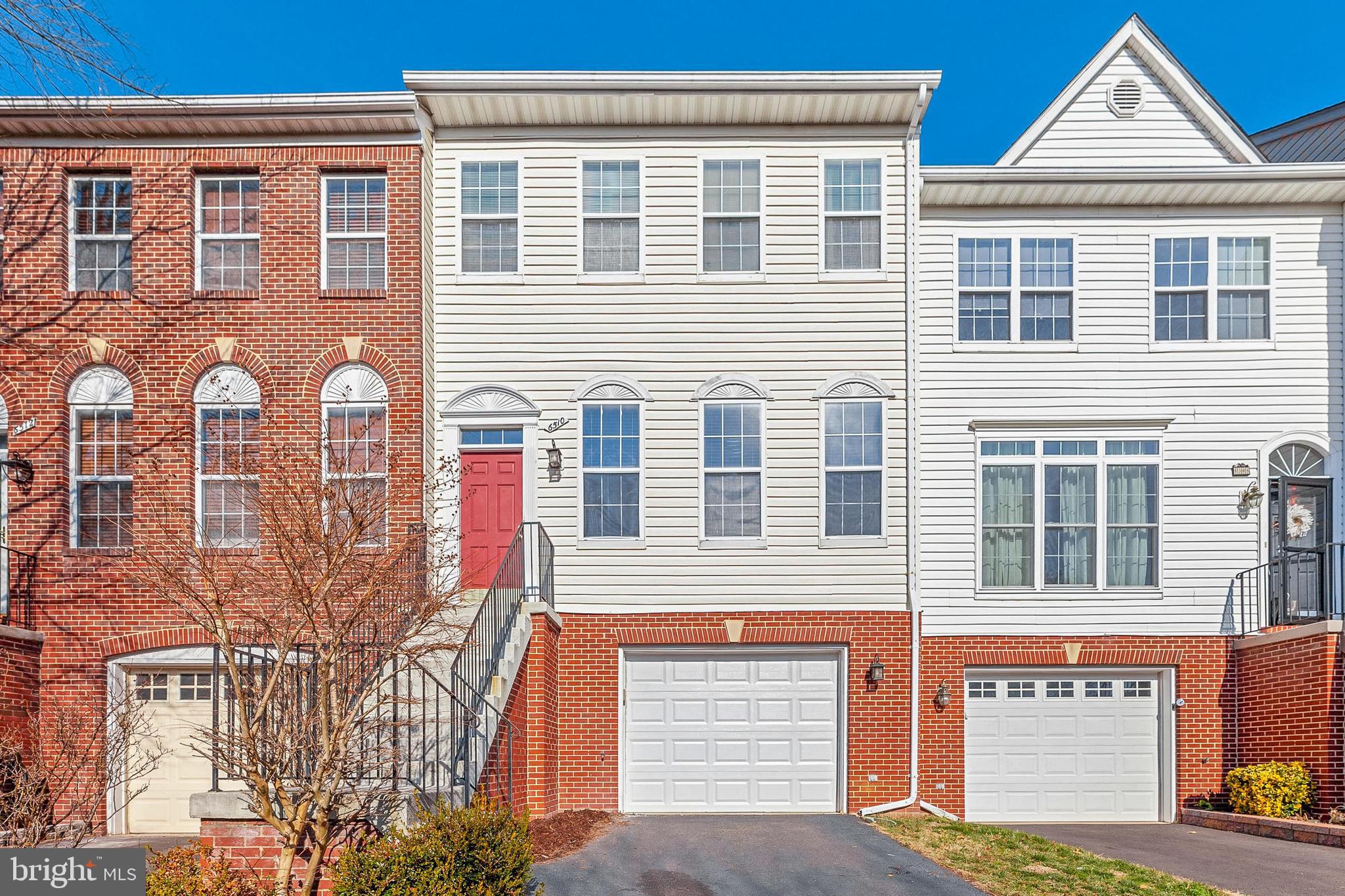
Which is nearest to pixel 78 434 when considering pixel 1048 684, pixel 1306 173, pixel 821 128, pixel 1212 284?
pixel 821 128

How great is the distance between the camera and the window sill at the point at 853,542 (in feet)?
49.1

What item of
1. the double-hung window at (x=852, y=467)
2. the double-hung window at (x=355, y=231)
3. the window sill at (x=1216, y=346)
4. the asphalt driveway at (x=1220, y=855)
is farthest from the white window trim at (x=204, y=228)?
the asphalt driveway at (x=1220, y=855)

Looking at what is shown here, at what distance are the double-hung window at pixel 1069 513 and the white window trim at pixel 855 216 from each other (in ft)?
8.92

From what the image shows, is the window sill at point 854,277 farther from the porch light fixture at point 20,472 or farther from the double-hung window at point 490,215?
the porch light fixture at point 20,472

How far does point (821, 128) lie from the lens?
1540 centimetres

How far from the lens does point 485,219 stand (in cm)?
1533

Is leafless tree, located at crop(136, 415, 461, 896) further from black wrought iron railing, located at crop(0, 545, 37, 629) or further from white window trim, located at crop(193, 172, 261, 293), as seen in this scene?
white window trim, located at crop(193, 172, 261, 293)

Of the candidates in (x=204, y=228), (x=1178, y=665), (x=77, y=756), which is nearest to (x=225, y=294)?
(x=204, y=228)

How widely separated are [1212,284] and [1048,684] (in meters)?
5.71

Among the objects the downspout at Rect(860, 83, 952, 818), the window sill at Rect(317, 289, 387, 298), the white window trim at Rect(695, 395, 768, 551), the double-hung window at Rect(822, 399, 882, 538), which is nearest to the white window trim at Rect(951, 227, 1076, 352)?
the downspout at Rect(860, 83, 952, 818)

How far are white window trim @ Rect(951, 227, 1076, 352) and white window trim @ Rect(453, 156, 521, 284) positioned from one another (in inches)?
197

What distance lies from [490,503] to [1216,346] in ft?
31.8

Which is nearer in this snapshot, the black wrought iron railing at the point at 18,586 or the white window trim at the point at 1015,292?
the black wrought iron railing at the point at 18,586

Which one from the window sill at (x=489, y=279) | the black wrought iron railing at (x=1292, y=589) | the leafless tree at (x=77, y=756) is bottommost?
the leafless tree at (x=77, y=756)
